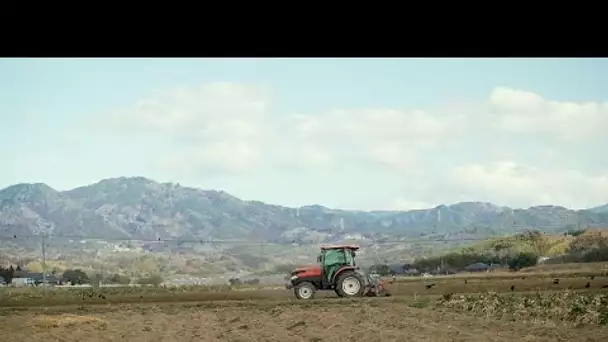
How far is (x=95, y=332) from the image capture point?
9703 mm

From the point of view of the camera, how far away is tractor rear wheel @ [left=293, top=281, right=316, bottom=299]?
39.2 ft

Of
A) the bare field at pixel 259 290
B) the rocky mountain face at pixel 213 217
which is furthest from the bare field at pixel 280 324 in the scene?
the rocky mountain face at pixel 213 217

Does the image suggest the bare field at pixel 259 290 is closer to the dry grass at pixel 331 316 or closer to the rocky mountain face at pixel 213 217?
the dry grass at pixel 331 316

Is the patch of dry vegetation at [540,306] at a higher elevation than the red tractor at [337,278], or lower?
lower

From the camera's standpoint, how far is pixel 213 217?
18.2 m

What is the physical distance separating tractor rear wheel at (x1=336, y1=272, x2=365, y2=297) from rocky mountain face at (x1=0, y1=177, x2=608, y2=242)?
5.10ft

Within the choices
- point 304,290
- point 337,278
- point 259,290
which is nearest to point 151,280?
point 259,290

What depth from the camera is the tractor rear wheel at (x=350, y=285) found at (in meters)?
11.7

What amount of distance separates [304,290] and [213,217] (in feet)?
21.8

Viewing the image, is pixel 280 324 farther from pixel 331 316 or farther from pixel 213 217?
pixel 213 217

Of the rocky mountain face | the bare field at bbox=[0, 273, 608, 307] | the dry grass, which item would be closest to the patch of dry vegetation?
the dry grass

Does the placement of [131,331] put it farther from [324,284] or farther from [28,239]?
[28,239]

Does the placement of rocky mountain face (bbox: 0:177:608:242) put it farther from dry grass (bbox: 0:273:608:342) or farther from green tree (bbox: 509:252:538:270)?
dry grass (bbox: 0:273:608:342)
